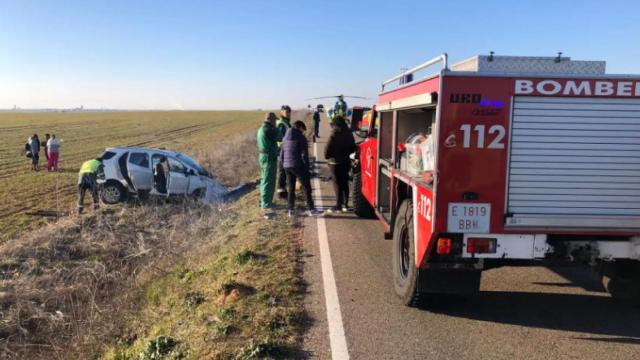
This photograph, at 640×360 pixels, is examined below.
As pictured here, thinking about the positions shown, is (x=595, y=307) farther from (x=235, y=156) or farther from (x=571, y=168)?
(x=235, y=156)

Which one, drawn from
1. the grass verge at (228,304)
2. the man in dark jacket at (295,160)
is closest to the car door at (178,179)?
the man in dark jacket at (295,160)

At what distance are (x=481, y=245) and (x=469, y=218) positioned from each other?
0.26 meters

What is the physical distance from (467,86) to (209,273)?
4077 mm

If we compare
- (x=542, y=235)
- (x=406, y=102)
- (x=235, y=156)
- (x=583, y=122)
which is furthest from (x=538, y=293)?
(x=235, y=156)

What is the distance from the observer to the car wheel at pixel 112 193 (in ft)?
43.8

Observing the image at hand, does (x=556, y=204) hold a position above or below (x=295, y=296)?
above

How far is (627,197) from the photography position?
4.24m

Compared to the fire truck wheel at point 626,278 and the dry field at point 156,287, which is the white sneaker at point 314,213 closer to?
the dry field at point 156,287

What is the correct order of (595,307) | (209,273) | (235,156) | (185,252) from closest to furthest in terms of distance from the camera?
(595,307)
(209,273)
(185,252)
(235,156)

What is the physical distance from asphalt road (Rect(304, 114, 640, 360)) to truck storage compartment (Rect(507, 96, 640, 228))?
0.97 metres

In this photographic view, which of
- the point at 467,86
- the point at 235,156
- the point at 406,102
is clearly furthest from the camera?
the point at 235,156

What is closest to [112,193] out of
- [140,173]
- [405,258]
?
[140,173]

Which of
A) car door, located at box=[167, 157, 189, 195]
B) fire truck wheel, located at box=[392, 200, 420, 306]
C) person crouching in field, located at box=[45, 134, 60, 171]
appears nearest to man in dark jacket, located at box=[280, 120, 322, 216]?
fire truck wheel, located at box=[392, 200, 420, 306]

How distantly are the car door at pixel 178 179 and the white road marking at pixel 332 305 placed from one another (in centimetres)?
636
